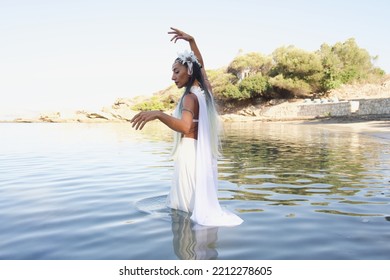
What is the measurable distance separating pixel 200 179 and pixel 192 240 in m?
0.96

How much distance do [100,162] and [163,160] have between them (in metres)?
1.98

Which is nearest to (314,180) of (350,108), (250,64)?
(350,108)

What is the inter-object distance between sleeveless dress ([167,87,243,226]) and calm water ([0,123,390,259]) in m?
0.19

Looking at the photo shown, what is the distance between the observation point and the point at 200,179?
5.29 metres

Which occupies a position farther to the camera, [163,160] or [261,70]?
[261,70]

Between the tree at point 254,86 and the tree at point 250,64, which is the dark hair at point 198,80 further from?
the tree at point 250,64

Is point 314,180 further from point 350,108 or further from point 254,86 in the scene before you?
point 254,86

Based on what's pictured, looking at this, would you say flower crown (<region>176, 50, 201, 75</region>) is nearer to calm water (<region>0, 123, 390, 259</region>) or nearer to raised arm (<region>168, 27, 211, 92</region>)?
raised arm (<region>168, 27, 211, 92</region>)

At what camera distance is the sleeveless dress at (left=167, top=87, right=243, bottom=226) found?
521 centimetres
